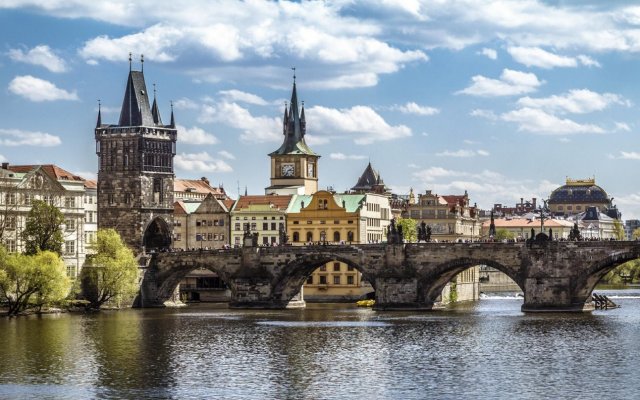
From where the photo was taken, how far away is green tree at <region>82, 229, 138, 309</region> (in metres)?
152

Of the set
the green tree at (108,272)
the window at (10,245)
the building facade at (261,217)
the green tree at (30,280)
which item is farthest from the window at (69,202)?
the building facade at (261,217)

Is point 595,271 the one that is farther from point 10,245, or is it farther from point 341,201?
point 10,245

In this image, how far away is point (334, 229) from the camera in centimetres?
18338

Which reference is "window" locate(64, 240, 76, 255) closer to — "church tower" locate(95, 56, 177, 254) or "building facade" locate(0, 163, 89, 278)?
"building facade" locate(0, 163, 89, 278)

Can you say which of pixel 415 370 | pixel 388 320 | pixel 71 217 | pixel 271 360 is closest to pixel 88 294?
pixel 71 217

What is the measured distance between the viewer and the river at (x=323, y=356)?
8494 centimetres

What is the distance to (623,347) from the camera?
107 metres

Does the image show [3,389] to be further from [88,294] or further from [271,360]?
[88,294]

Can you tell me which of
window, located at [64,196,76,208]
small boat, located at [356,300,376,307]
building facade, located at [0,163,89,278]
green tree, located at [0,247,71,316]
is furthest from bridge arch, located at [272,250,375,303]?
green tree, located at [0,247,71,316]

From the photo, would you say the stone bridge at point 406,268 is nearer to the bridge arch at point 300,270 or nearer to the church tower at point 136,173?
the bridge arch at point 300,270

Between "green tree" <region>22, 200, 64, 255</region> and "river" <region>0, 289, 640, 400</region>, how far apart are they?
9.30 meters

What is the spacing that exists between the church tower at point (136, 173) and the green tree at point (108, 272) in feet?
72.7

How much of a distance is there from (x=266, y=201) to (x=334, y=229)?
15168 mm

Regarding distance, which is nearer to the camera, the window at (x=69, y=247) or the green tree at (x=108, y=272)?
the green tree at (x=108, y=272)
